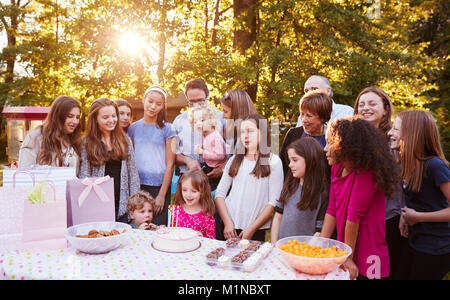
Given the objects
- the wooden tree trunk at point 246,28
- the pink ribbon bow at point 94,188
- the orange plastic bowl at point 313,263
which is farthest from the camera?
the wooden tree trunk at point 246,28

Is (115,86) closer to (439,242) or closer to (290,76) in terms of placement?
(290,76)

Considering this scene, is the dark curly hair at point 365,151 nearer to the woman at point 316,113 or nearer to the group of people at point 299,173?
the group of people at point 299,173

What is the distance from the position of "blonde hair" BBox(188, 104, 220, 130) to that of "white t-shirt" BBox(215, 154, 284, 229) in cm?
105

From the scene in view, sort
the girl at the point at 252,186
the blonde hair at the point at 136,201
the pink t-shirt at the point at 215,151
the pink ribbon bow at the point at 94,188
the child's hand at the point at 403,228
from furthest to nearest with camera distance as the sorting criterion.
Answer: the pink t-shirt at the point at 215,151 < the blonde hair at the point at 136,201 < the girl at the point at 252,186 < the child's hand at the point at 403,228 < the pink ribbon bow at the point at 94,188

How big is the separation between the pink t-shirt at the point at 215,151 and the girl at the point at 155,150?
0.37 m

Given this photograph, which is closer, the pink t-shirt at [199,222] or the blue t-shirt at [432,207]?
the blue t-shirt at [432,207]

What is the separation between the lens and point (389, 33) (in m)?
10.1


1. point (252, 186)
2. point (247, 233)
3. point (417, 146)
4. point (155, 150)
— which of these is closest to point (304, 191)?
point (252, 186)

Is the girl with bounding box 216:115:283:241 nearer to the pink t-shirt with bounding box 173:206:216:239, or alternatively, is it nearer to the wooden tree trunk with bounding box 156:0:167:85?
the pink t-shirt with bounding box 173:206:216:239

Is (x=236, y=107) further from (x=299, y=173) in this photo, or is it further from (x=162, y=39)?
(x=162, y=39)

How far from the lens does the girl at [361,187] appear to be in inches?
77.2

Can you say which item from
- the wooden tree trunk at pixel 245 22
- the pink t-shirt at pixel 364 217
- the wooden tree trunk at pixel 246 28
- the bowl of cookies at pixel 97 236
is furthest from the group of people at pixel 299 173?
the wooden tree trunk at pixel 245 22

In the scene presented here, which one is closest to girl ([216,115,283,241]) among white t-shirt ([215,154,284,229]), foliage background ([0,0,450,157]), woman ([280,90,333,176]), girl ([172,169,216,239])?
white t-shirt ([215,154,284,229])
